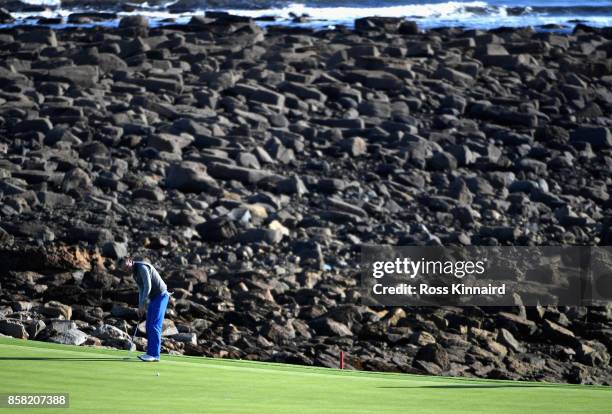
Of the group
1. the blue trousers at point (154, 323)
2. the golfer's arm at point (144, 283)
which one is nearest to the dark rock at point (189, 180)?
the blue trousers at point (154, 323)

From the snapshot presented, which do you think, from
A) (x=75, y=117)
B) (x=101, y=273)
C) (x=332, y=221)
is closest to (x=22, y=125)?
(x=75, y=117)

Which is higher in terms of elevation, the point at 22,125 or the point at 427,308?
the point at 22,125

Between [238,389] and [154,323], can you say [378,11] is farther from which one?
[238,389]

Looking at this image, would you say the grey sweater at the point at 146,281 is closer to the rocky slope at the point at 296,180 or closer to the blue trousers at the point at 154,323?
the blue trousers at the point at 154,323

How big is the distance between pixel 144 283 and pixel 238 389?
1.46m

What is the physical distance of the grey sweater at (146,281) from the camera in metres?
11.4

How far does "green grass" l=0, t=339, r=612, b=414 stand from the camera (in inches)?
372

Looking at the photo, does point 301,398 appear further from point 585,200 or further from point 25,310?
point 585,200

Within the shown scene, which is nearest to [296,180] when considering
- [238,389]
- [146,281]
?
[146,281]

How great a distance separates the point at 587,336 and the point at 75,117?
590 inches

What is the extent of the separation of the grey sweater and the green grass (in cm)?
60

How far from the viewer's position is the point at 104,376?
10.5 metres

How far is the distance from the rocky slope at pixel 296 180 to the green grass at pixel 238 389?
360 cm

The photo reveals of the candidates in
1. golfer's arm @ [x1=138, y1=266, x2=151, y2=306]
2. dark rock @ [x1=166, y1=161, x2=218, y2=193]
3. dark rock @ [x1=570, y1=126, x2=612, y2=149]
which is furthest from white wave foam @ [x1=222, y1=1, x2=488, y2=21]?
golfer's arm @ [x1=138, y1=266, x2=151, y2=306]
